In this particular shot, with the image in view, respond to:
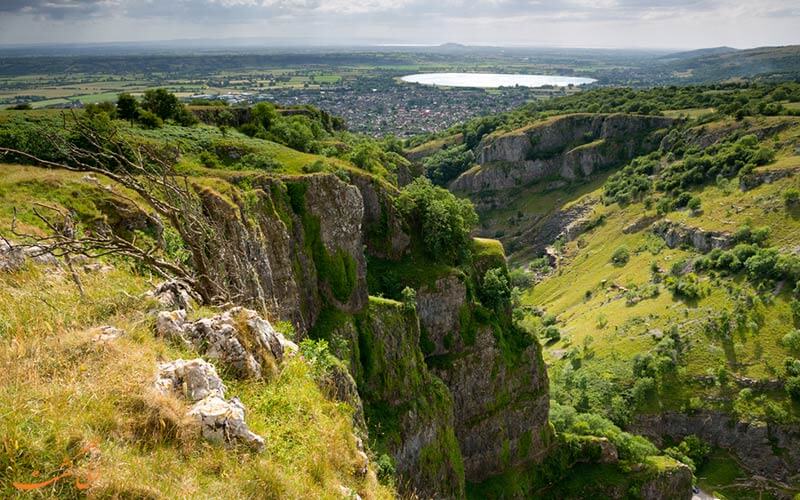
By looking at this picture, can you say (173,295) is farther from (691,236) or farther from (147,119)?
(691,236)

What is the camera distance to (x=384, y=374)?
42.5 metres

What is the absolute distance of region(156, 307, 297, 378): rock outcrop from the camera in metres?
12.9

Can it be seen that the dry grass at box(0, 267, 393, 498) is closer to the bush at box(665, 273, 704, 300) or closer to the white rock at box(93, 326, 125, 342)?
the white rock at box(93, 326, 125, 342)

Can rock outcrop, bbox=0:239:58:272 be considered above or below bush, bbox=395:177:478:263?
above

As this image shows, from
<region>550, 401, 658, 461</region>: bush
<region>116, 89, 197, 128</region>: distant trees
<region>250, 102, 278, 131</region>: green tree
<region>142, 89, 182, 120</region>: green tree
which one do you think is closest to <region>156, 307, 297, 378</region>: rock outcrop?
<region>116, 89, 197, 128</region>: distant trees

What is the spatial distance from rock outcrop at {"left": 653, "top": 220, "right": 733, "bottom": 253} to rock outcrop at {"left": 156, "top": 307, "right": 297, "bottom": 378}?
12234 cm

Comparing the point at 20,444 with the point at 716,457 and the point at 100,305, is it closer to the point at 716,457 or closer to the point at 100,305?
the point at 100,305

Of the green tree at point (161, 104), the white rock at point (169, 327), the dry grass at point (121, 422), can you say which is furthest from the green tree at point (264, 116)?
the white rock at point (169, 327)

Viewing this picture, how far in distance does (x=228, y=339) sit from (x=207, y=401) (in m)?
2.85

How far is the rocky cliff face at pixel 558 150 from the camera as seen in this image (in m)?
185

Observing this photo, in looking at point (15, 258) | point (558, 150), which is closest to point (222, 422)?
point (15, 258)

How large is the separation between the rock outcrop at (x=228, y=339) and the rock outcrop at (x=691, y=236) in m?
122

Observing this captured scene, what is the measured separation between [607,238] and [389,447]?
122474 mm

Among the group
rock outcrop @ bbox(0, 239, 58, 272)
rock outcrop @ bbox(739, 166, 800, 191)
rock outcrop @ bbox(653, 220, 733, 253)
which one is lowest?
rock outcrop @ bbox(653, 220, 733, 253)
